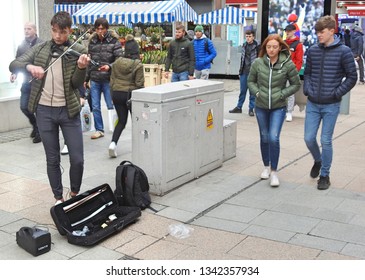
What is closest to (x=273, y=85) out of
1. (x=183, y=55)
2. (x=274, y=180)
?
(x=274, y=180)

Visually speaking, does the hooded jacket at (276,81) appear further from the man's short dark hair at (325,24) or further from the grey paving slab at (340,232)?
the grey paving slab at (340,232)

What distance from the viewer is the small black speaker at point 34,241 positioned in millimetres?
4012

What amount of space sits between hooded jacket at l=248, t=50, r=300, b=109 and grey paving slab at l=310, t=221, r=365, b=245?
154 centimetres

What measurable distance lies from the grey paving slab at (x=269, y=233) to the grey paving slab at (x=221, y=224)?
0.25 ft

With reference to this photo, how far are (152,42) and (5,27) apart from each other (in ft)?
24.2

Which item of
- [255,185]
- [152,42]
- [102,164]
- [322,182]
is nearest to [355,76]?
[322,182]

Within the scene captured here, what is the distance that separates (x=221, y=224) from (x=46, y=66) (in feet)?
7.11

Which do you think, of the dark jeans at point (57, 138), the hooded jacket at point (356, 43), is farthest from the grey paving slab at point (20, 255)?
the hooded jacket at point (356, 43)

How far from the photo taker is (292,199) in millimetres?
5441

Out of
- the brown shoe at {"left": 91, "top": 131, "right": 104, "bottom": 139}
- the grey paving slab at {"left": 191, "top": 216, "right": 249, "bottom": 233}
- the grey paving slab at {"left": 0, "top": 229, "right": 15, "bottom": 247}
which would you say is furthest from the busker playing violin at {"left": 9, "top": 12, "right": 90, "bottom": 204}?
the brown shoe at {"left": 91, "top": 131, "right": 104, "bottom": 139}

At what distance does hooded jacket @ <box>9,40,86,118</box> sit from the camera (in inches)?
180

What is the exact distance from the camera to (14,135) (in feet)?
28.4

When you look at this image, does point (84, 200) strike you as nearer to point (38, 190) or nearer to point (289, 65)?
point (38, 190)

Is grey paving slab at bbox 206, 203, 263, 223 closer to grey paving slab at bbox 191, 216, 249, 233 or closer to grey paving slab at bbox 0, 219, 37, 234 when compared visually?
grey paving slab at bbox 191, 216, 249, 233
